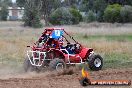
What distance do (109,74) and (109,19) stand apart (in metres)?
57.2

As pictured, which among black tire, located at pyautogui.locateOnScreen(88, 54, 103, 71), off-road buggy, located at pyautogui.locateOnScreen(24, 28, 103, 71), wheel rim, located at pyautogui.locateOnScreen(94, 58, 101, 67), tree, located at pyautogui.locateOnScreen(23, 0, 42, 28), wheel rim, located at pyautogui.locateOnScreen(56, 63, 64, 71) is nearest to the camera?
wheel rim, located at pyautogui.locateOnScreen(56, 63, 64, 71)

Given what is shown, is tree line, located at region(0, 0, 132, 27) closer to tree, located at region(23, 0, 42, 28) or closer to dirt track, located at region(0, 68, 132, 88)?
tree, located at region(23, 0, 42, 28)

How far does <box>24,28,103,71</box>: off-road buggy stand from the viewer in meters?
16.6

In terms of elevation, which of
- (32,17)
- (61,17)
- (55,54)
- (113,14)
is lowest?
(61,17)

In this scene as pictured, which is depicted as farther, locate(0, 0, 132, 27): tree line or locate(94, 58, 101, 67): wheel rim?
locate(0, 0, 132, 27): tree line

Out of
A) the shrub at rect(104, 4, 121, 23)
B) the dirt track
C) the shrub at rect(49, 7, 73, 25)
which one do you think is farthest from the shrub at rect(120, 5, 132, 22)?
the dirt track

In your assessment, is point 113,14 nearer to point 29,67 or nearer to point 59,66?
point 29,67

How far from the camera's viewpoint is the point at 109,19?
71938 millimetres

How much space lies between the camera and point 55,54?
16922mm

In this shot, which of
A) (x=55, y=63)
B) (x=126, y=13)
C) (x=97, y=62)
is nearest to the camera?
(x=55, y=63)

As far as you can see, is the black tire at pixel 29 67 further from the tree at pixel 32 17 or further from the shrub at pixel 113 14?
the shrub at pixel 113 14

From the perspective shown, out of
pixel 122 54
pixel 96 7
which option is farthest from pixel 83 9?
pixel 122 54

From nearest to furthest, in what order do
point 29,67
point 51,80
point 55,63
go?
point 51,80 < point 55,63 < point 29,67

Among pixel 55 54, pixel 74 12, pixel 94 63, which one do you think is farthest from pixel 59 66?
pixel 74 12
